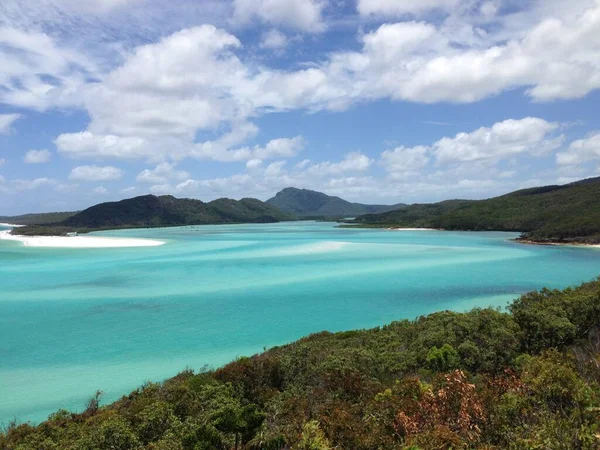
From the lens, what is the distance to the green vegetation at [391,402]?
5.50 m

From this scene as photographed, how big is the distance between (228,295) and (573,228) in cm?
6452

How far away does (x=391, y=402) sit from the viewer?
680cm

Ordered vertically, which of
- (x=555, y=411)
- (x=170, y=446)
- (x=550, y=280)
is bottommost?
(x=550, y=280)

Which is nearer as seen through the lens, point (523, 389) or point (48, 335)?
point (523, 389)

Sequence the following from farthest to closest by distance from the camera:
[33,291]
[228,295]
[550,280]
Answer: [550,280]
[33,291]
[228,295]

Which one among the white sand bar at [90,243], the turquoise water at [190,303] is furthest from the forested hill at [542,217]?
the white sand bar at [90,243]

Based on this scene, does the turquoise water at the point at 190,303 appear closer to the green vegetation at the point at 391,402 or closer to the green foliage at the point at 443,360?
the green vegetation at the point at 391,402

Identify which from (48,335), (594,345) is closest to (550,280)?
(594,345)

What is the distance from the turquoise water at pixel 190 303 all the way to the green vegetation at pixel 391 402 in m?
5.12

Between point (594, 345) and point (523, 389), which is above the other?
point (523, 389)

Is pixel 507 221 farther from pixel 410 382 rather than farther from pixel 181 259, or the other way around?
pixel 410 382

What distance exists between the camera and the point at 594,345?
12.2 metres

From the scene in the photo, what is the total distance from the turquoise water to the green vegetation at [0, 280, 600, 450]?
512 cm

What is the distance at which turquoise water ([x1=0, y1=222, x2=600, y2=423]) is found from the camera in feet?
51.8
